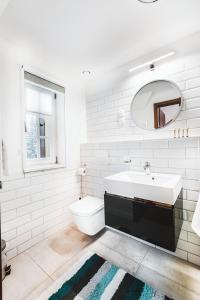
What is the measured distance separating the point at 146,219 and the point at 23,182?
4.59 feet

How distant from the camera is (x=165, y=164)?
1786 mm

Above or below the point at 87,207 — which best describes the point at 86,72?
above

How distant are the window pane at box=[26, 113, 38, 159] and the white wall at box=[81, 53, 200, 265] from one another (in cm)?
75

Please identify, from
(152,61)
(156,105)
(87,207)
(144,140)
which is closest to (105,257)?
(87,207)

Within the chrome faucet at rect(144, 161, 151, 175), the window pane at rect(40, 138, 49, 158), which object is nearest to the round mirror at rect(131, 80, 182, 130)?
the chrome faucet at rect(144, 161, 151, 175)

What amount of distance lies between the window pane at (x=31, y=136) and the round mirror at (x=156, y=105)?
134 centimetres

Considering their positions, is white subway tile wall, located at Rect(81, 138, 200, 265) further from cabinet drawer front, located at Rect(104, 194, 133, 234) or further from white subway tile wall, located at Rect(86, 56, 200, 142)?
cabinet drawer front, located at Rect(104, 194, 133, 234)

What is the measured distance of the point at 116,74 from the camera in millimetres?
2256

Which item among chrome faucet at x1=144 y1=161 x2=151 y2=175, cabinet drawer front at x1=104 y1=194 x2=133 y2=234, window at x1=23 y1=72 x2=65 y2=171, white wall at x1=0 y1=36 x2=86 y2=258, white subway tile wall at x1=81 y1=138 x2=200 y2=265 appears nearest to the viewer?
cabinet drawer front at x1=104 y1=194 x2=133 y2=234

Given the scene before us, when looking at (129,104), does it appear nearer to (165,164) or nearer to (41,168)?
(165,164)

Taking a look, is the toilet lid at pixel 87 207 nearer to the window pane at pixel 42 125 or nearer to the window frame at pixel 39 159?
the window frame at pixel 39 159

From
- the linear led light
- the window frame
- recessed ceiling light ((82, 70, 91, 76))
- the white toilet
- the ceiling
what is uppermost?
the ceiling

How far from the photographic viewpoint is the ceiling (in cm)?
129

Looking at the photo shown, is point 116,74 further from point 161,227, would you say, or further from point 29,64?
point 161,227
